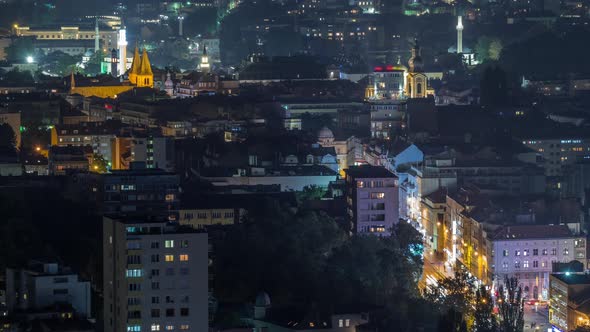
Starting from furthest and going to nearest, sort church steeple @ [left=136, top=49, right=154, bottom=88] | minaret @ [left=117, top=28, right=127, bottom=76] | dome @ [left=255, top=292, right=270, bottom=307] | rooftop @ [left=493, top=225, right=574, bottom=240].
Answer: minaret @ [left=117, top=28, right=127, bottom=76], church steeple @ [left=136, top=49, right=154, bottom=88], rooftop @ [left=493, top=225, right=574, bottom=240], dome @ [left=255, top=292, right=270, bottom=307]

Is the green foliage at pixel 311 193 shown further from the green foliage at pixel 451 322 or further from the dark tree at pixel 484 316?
the green foliage at pixel 451 322

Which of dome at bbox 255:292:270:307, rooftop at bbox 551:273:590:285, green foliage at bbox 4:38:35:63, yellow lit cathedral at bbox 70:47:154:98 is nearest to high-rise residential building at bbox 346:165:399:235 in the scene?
rooftop at bbox 551:273:590:285

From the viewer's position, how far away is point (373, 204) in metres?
53.3

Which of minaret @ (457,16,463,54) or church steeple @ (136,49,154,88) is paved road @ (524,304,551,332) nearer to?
church steeple @ (136,49,154,88)

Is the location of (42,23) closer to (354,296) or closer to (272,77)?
(272,77)

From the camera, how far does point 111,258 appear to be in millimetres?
40375

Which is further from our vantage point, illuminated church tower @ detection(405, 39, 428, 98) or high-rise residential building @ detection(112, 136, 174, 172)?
illuminated church tower @ detection(405, 39, 428, 98)

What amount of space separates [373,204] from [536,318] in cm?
648

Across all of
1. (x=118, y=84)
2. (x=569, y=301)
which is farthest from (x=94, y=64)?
(x=569, y=301)

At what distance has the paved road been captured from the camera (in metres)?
46.7

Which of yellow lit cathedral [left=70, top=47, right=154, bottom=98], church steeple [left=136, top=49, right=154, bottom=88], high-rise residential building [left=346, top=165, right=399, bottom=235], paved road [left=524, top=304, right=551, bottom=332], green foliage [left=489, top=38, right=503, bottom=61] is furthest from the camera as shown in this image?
green foliage [left=489, top=38, right=503, bottom=61]

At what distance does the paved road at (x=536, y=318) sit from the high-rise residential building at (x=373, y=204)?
4936 mm

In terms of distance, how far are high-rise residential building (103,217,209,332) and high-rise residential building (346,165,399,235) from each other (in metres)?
13.5

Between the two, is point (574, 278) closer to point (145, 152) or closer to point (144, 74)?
point (145, 152)
